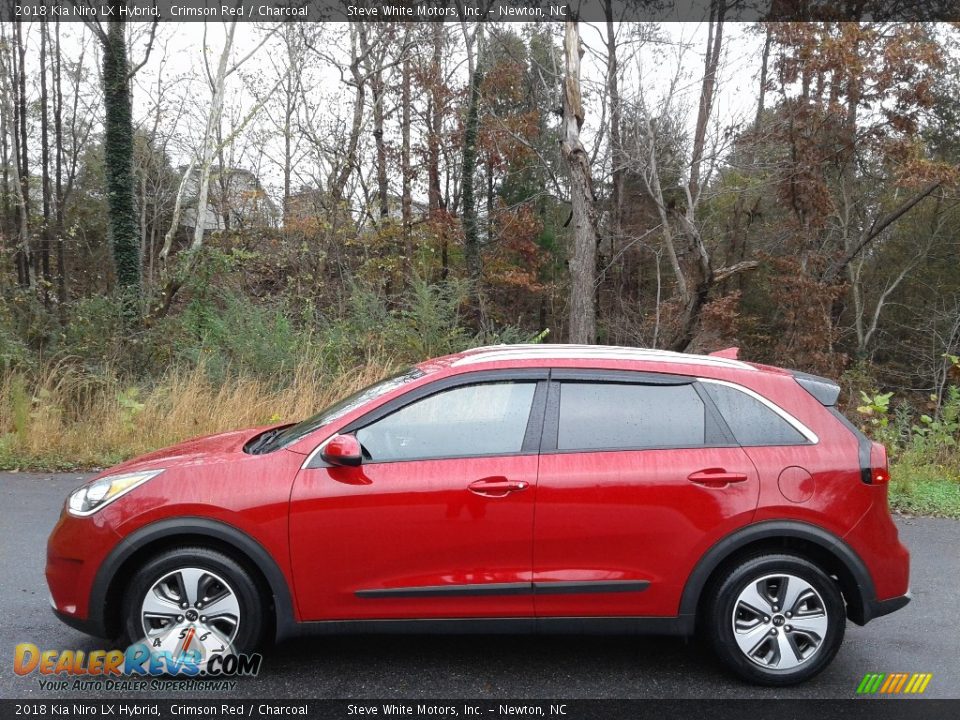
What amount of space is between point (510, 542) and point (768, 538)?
48.8 inches

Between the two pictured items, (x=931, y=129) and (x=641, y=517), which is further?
(x=931, y=129)

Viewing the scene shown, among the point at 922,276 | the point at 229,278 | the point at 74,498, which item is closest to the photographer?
the point at 74,498

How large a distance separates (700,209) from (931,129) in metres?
6.67

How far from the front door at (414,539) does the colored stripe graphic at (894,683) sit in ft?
5.65

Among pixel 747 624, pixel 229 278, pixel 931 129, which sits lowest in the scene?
pixel 747 624

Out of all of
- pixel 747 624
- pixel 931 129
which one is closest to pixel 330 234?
pixel 747 624

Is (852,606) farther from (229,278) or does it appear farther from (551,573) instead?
(229,278)

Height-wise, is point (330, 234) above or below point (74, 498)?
above

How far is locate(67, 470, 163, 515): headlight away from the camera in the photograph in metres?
3.57

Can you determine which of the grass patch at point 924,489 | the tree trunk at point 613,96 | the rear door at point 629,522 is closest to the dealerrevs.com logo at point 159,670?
the rear door at point 629,522

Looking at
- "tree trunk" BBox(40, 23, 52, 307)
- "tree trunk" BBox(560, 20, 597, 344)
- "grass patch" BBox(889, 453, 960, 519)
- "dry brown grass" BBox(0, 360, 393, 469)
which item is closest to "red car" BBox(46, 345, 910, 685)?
"grass patch" BBox(889, 453, 960, 519)

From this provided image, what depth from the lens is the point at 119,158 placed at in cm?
1405

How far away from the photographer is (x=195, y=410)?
9.12 metres

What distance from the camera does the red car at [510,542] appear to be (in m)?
3.45
